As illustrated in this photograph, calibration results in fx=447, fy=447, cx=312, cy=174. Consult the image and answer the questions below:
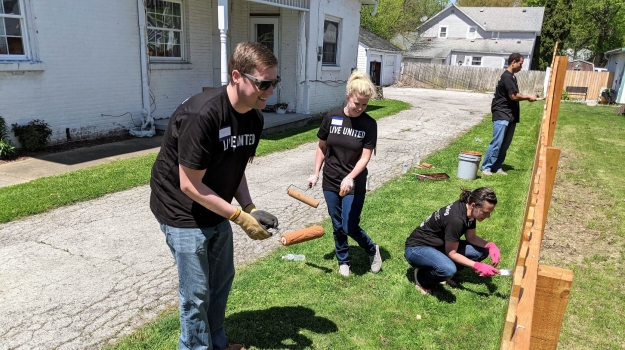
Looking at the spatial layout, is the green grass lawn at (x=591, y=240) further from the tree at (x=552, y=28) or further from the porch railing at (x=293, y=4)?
the tree at (x=552, y=28)

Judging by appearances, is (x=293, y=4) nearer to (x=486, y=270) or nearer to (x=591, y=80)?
(x=486, y=270)

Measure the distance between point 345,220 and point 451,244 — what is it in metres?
0.93

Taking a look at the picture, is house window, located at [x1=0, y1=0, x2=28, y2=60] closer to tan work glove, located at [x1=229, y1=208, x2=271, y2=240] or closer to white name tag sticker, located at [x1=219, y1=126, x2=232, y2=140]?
white name tag sticker, located at [x1=219, y1=126, x2=232, y2=140]

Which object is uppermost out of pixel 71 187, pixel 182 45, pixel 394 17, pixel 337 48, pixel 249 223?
pixel 394 17

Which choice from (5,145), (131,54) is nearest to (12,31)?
(5,145)

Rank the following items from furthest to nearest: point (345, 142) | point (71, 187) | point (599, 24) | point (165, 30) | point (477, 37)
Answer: point (599, 24) < point (477, 37) < point (165, 30) < point (71, 187) < point (345, 142)

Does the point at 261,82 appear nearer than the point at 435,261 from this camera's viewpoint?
Yes

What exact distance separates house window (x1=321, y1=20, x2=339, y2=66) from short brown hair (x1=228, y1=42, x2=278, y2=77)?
13.0 m

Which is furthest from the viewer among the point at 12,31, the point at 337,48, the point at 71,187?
the point at 337,48

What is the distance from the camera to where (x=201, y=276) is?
8.39ft

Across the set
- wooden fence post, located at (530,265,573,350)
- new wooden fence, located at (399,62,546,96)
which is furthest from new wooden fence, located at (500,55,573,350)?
new wooden fence, located at (399,62,546,96)

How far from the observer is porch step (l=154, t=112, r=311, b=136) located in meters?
11.0

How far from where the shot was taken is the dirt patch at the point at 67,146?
778 centimetres

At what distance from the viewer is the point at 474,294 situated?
13.3 ft
